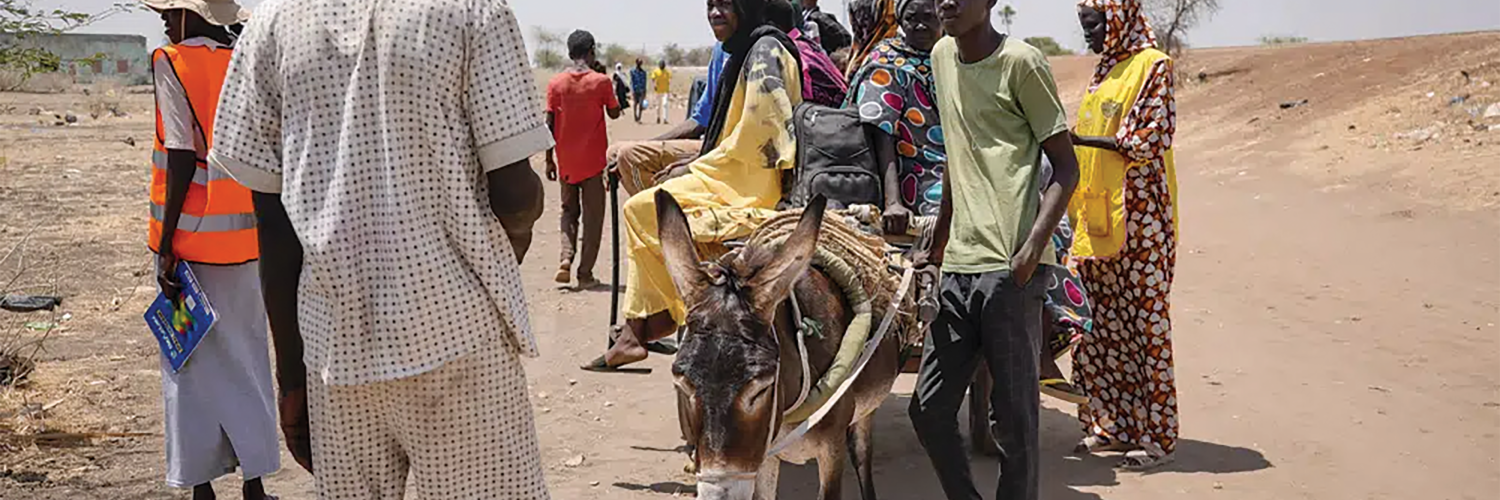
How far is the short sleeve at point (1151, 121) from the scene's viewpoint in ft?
21.0

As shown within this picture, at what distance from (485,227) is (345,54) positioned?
49cm

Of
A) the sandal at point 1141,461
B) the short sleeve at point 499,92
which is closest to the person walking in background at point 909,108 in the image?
the sandal at point 1141,461

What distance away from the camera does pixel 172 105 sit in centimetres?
494

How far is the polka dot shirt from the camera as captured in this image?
288cm

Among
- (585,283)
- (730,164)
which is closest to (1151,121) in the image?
(730,164)

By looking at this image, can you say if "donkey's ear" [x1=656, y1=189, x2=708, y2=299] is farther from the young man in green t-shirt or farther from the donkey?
the young man in green t-shirt

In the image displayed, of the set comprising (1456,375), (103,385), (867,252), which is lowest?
(103,385)

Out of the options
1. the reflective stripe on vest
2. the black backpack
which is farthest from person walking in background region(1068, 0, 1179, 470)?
the reflective stripe on vest

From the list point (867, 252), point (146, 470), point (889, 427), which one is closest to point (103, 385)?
point (146, 470)

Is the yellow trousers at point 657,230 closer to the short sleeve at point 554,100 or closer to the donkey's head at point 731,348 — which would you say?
the donkey's head at point 731,348

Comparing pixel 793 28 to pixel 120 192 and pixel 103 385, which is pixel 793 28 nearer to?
pixel 103 385

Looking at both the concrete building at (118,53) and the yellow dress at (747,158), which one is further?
the concrete building at (118,53)

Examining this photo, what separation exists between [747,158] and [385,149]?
9.79ft

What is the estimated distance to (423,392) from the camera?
3.04 metres
